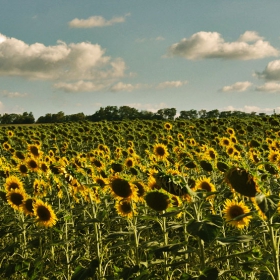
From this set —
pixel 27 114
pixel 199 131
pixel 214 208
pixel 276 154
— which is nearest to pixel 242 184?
pixel 214 208

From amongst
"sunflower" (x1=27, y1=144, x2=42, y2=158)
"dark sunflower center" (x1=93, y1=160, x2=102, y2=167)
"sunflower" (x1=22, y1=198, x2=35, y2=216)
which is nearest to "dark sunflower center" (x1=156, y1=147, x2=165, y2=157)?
"dark sunflower center" (x1=93, y1=160, x2=102, y2=167)

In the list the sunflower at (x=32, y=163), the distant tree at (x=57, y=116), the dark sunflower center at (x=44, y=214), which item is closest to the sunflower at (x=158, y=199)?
the dark sunflower center at (x=44, y=214)

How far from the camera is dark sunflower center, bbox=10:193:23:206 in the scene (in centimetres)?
579

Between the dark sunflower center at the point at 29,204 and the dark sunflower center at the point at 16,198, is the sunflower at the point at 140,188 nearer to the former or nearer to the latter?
the dark sunflower center at the point at 29,204

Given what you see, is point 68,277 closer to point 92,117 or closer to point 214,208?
point 214,208

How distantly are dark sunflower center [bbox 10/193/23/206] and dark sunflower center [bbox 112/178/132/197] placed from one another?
1.68 meters

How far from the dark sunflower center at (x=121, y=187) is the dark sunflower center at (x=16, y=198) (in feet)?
5.53

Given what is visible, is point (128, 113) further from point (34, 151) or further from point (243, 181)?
point (243, 181)

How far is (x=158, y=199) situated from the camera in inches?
155

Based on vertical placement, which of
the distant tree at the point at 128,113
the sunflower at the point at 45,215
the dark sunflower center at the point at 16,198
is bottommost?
the sunflower at the point at 45,215

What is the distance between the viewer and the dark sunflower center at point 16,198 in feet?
19.0

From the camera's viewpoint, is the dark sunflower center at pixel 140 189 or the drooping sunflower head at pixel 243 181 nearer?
the drooping sunflower head at pixel 243 181

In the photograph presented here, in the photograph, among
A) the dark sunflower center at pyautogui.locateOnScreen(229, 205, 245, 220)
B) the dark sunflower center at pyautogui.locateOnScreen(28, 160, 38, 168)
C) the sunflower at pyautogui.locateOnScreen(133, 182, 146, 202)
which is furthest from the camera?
the dark sunflower center at pyautogui.locateOnScreen(28, 160, 38, 168)

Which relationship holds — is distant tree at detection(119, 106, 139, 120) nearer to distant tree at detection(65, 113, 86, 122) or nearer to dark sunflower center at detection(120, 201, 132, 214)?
distant tree at detection(65, 113, 86, 122)
